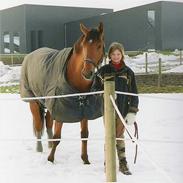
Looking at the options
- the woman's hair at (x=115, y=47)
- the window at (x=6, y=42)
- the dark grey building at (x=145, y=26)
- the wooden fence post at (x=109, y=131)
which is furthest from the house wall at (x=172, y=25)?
the window at (x=6, y=42)

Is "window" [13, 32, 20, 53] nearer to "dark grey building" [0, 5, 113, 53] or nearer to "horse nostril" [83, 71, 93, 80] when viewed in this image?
"dark grey building" [0, 5, 113, 53]

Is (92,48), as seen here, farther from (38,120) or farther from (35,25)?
(38,120)

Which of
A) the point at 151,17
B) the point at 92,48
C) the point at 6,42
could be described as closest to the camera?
the point at 92,48

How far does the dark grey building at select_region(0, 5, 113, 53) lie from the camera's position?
6.04 feet

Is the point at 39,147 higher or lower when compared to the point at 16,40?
lower

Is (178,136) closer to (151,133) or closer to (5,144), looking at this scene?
(151,133)

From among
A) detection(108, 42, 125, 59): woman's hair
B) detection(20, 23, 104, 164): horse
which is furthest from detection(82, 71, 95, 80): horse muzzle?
detection(108, 42, 125, 59): woman's hair

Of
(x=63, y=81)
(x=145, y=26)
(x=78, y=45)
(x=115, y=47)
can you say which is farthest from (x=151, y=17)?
(x=63, y=81)

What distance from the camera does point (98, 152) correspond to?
6.11 ft

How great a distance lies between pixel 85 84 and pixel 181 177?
0.54 metres

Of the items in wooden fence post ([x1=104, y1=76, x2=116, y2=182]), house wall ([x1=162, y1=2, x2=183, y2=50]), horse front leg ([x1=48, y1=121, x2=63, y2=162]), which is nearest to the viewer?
wooden fence post ([x1=104, y1=76, x2=116, y2=182])

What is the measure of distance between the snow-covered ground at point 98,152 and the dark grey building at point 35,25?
0.75ft

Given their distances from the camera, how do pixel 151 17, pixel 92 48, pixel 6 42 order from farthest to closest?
pixel 6 42, pixel 151 17, pixel 92 48

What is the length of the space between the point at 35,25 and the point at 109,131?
532 mm
